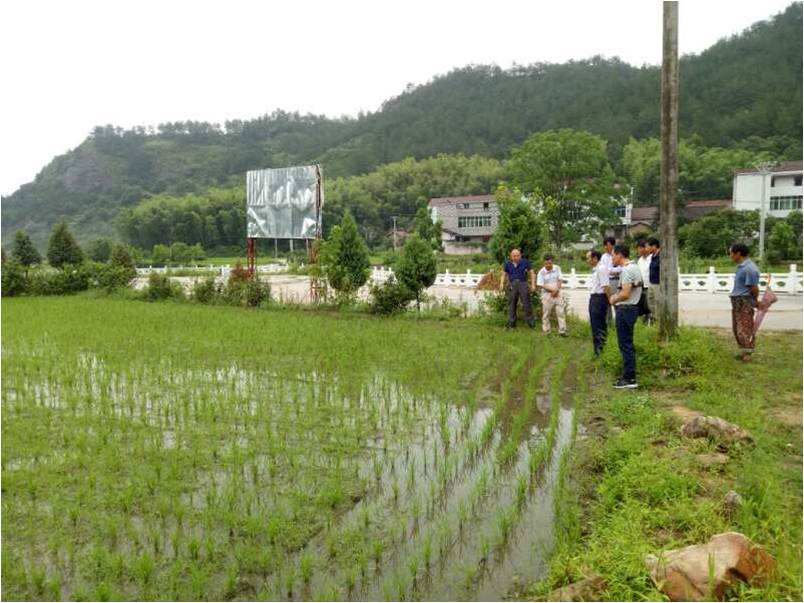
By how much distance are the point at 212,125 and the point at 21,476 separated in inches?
4899

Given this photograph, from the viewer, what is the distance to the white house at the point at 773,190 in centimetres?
4427

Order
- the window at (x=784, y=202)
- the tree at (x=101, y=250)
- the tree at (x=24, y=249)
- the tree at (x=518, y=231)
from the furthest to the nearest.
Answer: the tree at (x=101, y=250)
the window at (x=784, y=202)
the tree at (x=24, y=249)
the tree at (x=518, y=231)

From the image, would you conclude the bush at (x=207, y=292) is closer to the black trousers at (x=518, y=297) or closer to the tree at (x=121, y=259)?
the tree at (x=121, y=259)

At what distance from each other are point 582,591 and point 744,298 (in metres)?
6.06

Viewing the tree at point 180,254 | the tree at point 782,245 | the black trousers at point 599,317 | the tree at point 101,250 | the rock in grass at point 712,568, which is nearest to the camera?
the rock in grass at point 712,568

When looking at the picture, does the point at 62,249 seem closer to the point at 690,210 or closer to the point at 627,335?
the point at 627,335

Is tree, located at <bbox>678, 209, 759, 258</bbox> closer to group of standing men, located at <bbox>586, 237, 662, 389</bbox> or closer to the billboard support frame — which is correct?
the billboard support frame

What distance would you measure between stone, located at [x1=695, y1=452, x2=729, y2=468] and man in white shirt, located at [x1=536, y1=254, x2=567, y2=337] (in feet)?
20.4

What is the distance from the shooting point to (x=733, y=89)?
62125mm

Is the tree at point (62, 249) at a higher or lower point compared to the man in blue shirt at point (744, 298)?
higher

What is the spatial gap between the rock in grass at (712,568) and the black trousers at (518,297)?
8600mm

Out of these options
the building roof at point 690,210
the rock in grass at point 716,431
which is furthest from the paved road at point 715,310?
the building roof at point 690,210

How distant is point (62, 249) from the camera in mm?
34375

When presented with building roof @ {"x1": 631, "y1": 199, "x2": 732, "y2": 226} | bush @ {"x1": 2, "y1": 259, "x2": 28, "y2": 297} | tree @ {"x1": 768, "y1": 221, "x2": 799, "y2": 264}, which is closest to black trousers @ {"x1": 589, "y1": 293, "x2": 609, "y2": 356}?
bush @ {"x1": 2, "y1": 259, "x2": 28, "y2": 297}
